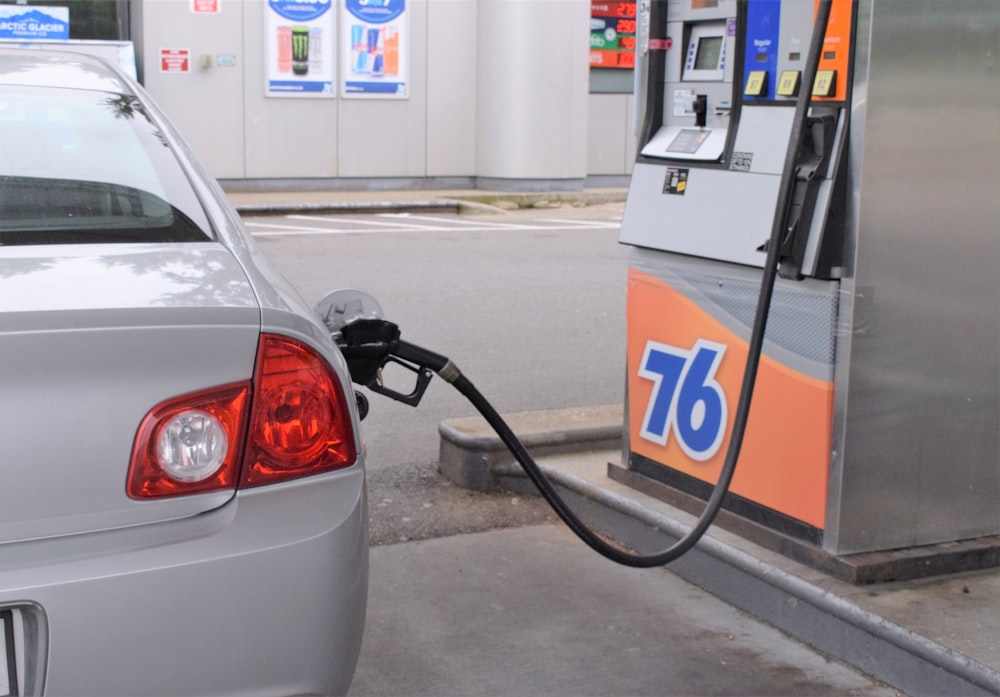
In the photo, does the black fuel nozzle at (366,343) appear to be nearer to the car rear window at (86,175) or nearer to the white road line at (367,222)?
the car rear window at (86,175)

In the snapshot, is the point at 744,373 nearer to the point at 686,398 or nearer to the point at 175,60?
the point at 686,398

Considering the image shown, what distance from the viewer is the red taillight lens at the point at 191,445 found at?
2092mm

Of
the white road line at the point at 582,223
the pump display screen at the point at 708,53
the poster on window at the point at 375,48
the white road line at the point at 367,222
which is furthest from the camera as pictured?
the poster on window at the point at 375,48

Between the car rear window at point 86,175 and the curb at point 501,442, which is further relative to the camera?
the curb at point 501,442

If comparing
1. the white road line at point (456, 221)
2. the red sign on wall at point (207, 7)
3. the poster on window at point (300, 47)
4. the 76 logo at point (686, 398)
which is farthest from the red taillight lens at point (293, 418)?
the poster on window at point (300, 47)

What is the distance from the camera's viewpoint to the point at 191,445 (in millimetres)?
2143

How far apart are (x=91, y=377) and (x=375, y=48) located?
16.9 m

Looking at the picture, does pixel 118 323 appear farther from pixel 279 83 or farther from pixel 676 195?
pixel 279 83

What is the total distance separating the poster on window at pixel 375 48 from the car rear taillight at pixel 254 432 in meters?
16.5

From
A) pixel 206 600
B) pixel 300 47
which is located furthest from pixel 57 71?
pixel 300 47

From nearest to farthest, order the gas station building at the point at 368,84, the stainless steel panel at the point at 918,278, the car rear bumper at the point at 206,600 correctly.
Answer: the car rear bumper at the point at 206,600 < the stainless steel panel at the point at 918,278 < the gas station building at the point at 368,84

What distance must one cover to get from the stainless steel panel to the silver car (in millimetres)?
1769

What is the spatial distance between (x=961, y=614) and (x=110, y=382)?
248cm

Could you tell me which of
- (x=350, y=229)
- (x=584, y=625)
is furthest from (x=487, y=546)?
(x=350, y=229)
